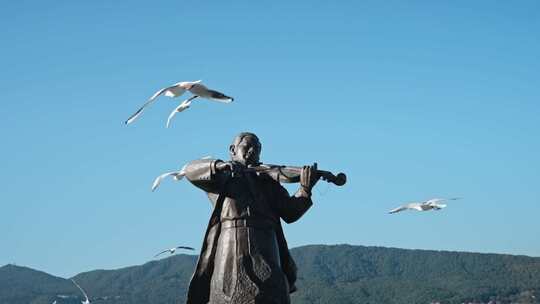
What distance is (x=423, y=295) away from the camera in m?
176

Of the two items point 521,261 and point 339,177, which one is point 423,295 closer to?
point 521,261

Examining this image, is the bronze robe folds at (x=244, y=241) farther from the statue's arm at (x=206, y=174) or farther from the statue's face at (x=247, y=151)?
the statue's face at (x=247, y=151)

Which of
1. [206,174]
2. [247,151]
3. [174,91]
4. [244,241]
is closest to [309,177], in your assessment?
[247,151]

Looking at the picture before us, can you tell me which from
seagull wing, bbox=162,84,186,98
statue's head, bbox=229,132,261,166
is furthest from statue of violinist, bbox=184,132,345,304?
seagull wing, bbox=162,84,186,98

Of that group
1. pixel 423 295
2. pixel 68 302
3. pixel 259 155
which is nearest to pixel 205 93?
pixel 259 155

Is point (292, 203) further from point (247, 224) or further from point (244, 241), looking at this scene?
point (244, 241)

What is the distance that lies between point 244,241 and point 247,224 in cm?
22

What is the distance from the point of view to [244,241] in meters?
11.9

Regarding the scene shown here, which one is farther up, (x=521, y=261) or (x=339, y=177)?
(x=521, y=261)

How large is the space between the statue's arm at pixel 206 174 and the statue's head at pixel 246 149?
1.14ft

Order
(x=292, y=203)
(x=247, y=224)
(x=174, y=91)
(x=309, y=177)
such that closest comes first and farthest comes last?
(x=309, y=177)
(x=247, y=224)
(x=292, y=203)
(x=174, y=91)

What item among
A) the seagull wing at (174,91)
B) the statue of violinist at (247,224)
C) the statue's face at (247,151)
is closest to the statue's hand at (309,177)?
the statue of violinist at (247,224)

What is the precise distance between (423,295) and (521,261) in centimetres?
3330

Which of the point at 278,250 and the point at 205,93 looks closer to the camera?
the point at 278,250
